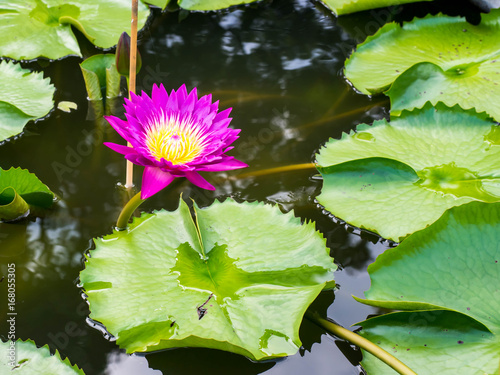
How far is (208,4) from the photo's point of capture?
10.4 ft

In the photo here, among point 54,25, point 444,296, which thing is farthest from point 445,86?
point 54,25

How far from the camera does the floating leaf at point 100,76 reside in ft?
A: 7.73

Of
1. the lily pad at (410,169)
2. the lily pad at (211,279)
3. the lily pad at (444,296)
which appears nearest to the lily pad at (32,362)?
the lily pad at (211,279)

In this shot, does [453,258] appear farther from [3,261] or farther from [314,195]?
[3,261]

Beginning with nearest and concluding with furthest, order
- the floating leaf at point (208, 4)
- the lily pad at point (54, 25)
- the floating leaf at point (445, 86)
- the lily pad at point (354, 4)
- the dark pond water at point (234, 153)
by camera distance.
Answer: the dark pond water at point (234, 153) < the floating leaf at point (445, 86) < the lily pad at point (54, 25) < the lily pad at point (354, 4) < the floating leaf at point (208, 4)

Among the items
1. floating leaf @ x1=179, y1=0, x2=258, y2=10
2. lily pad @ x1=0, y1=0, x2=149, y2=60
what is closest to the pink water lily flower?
lily pad @ x1=0, y1=0, x2=149, y2=60

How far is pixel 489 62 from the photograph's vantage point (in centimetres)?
249

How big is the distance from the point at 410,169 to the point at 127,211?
107 centimetres

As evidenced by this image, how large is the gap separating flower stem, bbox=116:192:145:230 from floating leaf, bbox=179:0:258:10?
186 cm

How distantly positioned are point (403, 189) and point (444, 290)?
503 mm

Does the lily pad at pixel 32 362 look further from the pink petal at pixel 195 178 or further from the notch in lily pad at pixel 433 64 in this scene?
the notch in lily pad at pixel 433 64

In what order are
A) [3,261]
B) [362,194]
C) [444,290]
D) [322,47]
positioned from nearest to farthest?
[444,290], [3,261], [362,194], [322,47]

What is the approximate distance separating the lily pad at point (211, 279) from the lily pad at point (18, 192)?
1.23ft

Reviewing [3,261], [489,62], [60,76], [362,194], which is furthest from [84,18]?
[489,62]
